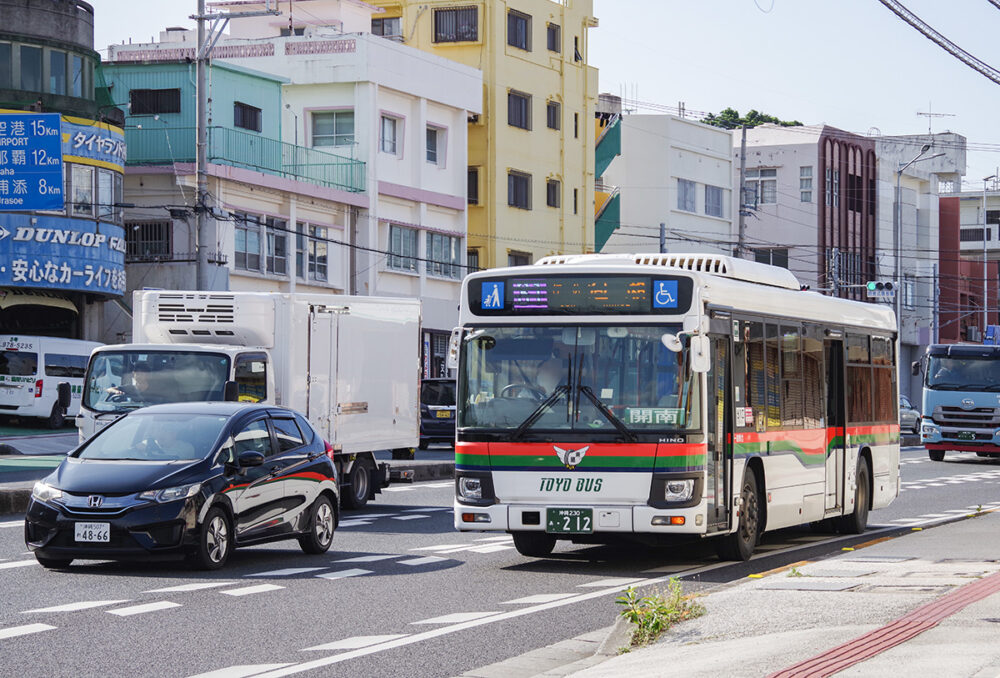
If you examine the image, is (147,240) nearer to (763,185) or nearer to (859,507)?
(859,507)

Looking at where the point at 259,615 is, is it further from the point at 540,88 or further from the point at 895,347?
the point at 540,88

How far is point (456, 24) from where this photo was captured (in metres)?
59.3

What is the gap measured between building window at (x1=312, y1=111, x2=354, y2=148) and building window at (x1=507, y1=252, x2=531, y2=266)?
31.7 feet

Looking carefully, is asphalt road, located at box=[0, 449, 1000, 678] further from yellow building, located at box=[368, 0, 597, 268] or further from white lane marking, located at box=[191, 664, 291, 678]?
yellow building, located at box=[368, 0, 597, 268]

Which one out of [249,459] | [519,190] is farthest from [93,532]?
[519,190]

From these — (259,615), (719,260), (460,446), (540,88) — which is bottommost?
(259,615)

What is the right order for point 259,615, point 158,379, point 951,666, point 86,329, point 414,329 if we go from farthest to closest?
point 86,329 → point 414,329 → point 158,379 → point 259,615 → point 951,666

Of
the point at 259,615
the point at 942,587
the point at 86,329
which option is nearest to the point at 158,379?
the point at 259,615

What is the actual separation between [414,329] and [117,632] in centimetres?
1428

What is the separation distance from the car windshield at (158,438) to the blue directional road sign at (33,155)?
59.6 ft

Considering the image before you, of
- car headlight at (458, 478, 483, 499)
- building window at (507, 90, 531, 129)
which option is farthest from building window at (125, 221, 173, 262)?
car headlight at (458, 478, 483, 499)

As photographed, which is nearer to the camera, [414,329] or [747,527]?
[747,527]

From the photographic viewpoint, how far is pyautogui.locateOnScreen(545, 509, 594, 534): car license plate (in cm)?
1494

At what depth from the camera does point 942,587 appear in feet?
41.3
